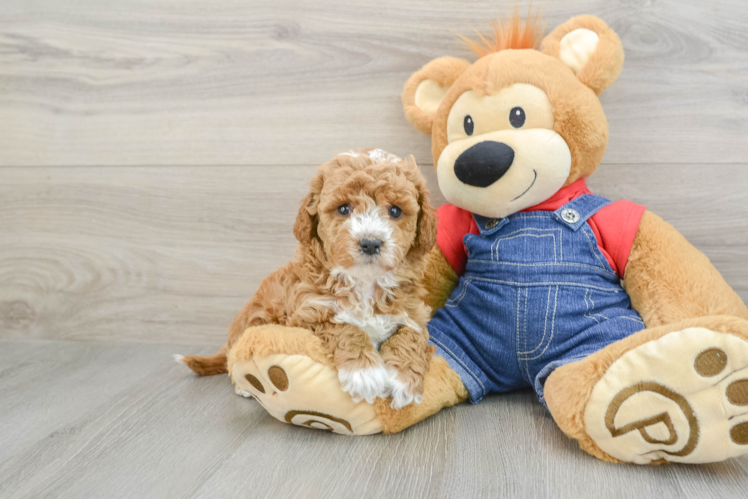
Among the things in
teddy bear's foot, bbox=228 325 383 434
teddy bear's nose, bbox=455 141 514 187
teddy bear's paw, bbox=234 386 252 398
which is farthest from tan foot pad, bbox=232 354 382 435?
teddy bear's nose, bbox=455 141 514 187

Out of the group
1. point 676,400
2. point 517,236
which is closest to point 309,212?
point 517,236

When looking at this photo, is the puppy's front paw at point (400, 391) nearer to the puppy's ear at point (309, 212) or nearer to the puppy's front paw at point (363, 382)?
the puppy's front paw at point (363, 382)

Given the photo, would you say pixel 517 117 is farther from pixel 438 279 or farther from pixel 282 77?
pixel 282 77

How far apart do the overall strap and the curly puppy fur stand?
27cm

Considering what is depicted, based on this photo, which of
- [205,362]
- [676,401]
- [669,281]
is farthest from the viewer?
[205,362]

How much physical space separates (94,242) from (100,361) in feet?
1.06

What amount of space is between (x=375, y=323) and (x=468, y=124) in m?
0.43

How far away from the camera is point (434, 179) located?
1.27m

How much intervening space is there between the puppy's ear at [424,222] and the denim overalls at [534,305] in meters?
0.17

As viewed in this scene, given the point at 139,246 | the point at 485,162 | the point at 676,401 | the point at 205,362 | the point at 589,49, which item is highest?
the point at 589,49

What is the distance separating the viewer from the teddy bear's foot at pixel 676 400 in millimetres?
746

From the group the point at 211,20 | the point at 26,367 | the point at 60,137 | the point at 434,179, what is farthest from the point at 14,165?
the point at 434,179

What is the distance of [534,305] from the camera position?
0.99 m

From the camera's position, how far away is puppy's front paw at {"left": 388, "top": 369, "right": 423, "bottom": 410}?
0.87m
